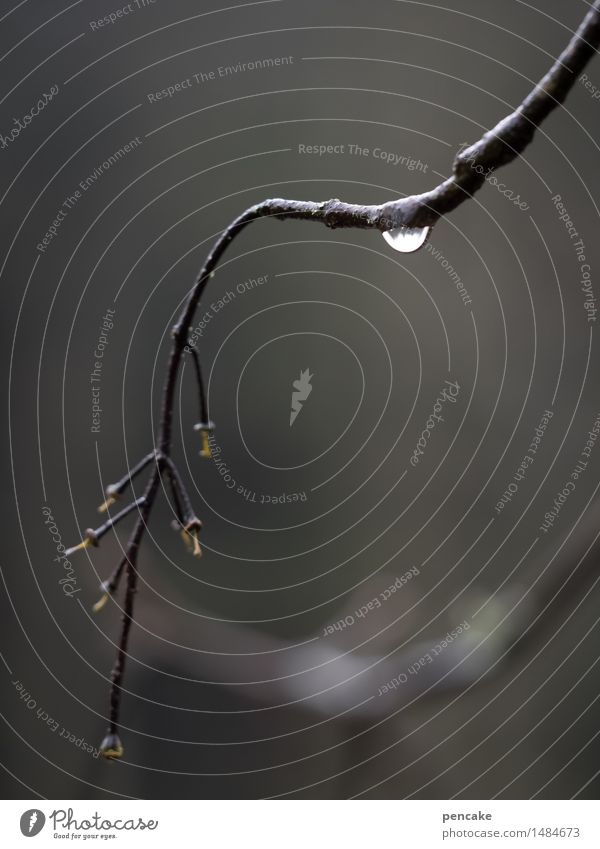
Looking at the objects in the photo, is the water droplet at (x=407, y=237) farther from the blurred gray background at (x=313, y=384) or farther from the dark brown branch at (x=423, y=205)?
the blurred gray background at (x=313, y=384)

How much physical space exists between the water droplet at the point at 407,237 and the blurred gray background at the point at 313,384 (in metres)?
0.44

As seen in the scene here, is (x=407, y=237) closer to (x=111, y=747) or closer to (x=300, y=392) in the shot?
(x=111, y=747)

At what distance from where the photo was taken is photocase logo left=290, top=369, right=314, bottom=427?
717mm

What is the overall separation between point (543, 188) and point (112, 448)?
0.51m

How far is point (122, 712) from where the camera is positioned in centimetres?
85

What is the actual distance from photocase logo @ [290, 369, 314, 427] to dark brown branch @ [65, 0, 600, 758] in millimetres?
409

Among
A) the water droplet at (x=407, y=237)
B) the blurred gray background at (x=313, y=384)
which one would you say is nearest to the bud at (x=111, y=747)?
the water droplet at (x=407, y=237)
